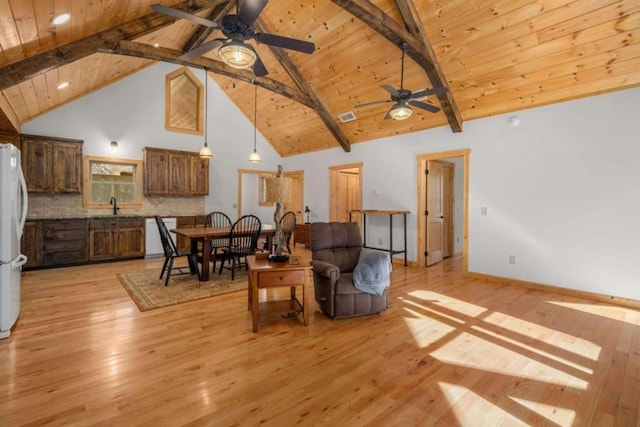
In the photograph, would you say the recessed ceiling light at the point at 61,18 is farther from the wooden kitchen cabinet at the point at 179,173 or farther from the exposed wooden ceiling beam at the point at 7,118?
the wooden kitchen cabinet at the point at 179,173

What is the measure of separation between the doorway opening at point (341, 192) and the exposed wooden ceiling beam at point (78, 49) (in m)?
4.68

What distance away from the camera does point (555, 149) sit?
13.8ft

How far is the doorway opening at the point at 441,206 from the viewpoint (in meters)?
5.26

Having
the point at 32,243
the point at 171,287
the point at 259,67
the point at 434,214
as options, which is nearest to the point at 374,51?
the point at 259,67

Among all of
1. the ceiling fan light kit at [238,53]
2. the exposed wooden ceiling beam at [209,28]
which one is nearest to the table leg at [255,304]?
the ceiling fan light kit at [238,53]

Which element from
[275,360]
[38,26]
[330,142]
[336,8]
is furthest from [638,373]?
[330,142]

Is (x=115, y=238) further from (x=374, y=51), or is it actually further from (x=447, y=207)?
(x=447, y=207)

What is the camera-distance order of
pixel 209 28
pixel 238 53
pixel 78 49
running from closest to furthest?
1. pixel 238 53
2. pixel 78 49
3. pixel 209 28

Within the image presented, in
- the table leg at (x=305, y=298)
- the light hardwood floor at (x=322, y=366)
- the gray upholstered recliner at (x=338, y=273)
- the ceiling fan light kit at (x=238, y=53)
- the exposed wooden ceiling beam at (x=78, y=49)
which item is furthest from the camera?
the exposed wooden ceiling beam at (x=78, y=49)

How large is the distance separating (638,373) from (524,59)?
142 inches

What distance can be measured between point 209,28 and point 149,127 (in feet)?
9.76

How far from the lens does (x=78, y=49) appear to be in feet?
11.8

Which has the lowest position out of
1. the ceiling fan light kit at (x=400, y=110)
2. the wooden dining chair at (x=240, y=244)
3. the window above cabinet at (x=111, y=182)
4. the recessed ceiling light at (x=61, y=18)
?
the wooden dining chair at (x=240, y=244)

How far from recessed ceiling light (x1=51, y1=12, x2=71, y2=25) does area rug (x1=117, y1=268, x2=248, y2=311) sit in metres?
3.08
